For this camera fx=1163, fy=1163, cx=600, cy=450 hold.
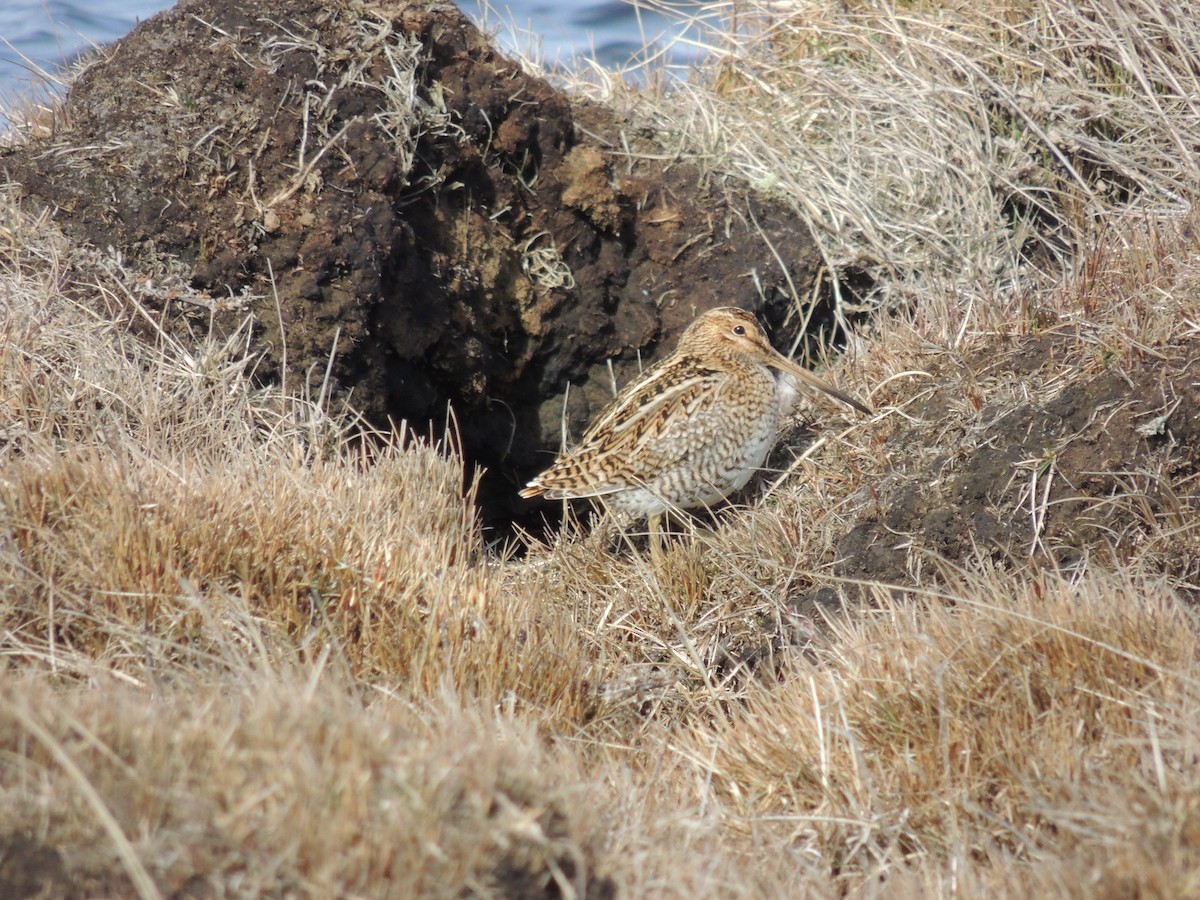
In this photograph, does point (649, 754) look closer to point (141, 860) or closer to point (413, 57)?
point (141, 860)

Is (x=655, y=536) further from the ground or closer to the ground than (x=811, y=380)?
closer to the ground

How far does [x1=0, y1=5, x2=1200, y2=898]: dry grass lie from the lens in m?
1.98

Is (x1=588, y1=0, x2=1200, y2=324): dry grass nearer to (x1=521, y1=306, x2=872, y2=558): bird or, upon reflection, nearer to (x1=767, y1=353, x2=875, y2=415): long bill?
(x1=767, y1=353, x2=875, y2=415): long bill

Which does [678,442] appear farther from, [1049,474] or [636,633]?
[1049,474]

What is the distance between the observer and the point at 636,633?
157 inches

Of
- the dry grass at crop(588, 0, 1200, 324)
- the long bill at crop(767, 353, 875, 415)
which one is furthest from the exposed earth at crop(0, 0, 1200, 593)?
the dry grass at crop(588, 0, 1200, 324)

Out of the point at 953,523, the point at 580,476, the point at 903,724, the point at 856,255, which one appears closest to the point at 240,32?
the point at 580,476

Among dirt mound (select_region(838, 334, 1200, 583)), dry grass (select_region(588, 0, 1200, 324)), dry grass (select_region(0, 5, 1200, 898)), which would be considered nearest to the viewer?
dry grass (select_region(0, 5, 1200, 898))

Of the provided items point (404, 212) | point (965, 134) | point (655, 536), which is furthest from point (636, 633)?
point (965, 134)

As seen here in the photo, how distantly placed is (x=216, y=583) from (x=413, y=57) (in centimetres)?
309

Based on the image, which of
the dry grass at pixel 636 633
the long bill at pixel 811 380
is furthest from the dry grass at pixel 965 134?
the long bill at pixel 811 380

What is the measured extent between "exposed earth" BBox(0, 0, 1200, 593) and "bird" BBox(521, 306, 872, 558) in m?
0.57

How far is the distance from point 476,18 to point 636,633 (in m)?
3.75

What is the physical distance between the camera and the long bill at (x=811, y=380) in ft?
14.9
